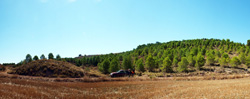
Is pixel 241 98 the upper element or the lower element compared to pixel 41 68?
lower

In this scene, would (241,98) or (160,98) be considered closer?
(241,98)

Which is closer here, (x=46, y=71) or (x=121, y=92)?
(x=121, y=92)

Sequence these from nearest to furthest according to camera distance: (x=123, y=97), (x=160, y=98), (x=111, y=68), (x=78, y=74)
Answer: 1. (x=160, y=98)
2. (x=123, y=97)
3. (x=78, y=74)
4. (x=111, y=68)

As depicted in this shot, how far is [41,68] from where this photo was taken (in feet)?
117

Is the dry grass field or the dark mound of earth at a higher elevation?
the dark mound of earth

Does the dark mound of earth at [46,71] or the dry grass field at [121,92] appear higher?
the dark mound of earth at [46,71]

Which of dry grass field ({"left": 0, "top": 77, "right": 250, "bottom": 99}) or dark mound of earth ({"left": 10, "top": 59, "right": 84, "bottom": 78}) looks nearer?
dry grass field ({"left": 0, "top": 77, "right": 250, "bottom": 99})

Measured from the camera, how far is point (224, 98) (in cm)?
1198

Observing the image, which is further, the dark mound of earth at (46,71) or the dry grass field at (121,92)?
the dark mound of earth at (46,71)

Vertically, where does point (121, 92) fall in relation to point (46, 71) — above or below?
below

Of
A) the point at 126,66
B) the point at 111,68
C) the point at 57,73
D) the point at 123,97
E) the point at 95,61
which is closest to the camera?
the point at 123,97

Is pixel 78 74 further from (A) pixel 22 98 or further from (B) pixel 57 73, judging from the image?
(A) pixel 22 98

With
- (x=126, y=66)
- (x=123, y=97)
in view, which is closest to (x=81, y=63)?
(x=126, y=66)

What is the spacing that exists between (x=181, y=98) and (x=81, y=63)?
139716 mm
